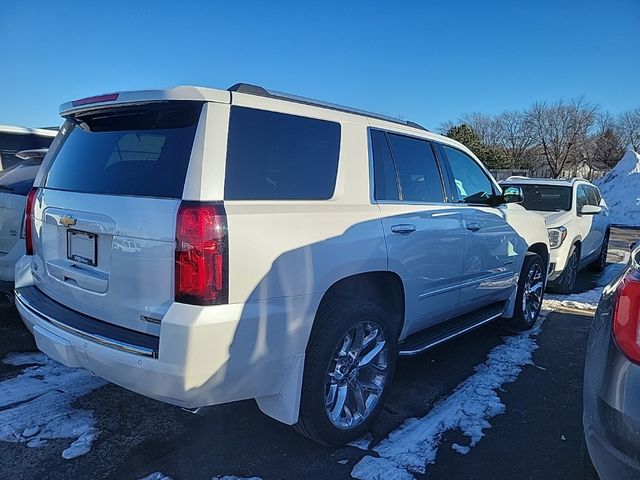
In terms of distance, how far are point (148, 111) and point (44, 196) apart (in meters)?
0.98

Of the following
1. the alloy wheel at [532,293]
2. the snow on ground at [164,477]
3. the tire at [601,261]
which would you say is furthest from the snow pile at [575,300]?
the snow on ground at [164,477]

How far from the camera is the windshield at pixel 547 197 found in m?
7.88

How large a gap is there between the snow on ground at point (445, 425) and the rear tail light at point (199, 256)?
1.33 m

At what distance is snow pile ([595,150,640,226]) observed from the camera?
20500 millimetres

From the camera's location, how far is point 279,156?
264 centimetres

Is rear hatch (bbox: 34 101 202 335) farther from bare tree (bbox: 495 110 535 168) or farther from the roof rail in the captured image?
bare tree (bbox: 495 110 535 168)

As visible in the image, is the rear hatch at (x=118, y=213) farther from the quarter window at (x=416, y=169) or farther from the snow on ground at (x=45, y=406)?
the quarter window at (x=416, y=169)

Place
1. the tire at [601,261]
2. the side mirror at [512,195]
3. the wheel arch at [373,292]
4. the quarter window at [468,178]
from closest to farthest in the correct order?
the wheel arch at [373,292] → the quarter window at [468,178] → the side mirror at [512,195] → the tire at [601,261]

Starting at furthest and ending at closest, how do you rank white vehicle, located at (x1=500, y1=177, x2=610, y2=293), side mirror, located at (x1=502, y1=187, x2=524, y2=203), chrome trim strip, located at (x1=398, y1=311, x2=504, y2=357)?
white vehicle, located at (x1=500, y1=177, x2=610, y2=293)
side mirror, located at (x1=502, y1=187, x2=524, y2=203)
chrome trim strip, located at (x1=398, y1=311, x2=504, y2=357)

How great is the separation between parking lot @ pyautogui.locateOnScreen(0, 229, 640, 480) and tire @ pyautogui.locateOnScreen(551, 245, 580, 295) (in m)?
3.38

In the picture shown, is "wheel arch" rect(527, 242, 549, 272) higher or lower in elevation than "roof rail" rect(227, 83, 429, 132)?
lower

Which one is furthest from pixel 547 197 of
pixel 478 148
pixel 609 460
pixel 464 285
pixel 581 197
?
pixel 478 148

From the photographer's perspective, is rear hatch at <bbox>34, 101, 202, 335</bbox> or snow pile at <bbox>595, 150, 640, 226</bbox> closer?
rear hatch at <bbox>34, 101, 202, 335</bbox>

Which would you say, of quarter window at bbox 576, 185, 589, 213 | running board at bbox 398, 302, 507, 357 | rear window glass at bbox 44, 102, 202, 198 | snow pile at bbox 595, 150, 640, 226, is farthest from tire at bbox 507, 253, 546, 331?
snow pile at bbox 595, 150, 640, 226
